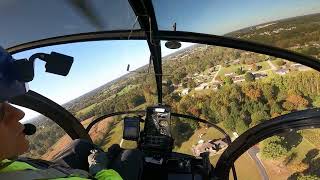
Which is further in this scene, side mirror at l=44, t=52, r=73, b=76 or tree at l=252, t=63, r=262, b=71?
tree at l=252, t=63, r=262, b=71

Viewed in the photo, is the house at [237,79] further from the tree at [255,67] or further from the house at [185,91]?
the house at [185,91]

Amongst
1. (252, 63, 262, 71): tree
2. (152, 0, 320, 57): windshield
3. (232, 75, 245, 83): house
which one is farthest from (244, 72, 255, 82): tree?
(152, 0, 320, 57): windshield

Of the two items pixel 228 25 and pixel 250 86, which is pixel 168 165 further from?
pixel 250 86

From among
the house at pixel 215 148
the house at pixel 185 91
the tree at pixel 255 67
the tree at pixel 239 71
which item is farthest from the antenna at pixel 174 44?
the tree at pixel 239 71

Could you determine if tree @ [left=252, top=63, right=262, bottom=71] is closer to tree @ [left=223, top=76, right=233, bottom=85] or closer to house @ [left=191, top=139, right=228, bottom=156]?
tree @ [left=223, top=76, right=233, bottom=85]

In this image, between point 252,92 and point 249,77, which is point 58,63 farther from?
point 249,77

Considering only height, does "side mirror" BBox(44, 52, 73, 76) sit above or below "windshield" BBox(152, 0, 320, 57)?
below

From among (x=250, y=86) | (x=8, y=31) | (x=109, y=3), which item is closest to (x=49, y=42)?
(x=8, y=31)
